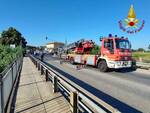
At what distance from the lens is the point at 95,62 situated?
2117cm

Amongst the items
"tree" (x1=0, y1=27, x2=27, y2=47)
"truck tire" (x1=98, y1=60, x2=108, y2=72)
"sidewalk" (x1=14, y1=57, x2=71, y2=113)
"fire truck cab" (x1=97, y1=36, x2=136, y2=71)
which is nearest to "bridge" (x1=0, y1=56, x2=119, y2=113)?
Answer: "sidewalk" (x1=14, y1=57, x2=71, y2=113)

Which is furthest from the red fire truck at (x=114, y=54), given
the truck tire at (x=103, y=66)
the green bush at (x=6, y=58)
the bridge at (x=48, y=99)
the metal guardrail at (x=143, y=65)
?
the bridge at (x=48, y=99)

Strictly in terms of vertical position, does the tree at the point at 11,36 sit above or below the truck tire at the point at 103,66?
above

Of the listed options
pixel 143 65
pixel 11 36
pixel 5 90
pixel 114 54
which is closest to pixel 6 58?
pixel 5 90

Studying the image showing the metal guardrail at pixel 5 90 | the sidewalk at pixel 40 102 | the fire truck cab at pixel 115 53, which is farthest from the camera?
the fire truck cab at pixel 115 53

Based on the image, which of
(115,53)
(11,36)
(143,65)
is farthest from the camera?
(11,36)

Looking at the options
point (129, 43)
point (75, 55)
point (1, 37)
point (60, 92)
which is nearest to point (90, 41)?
point (75, 55)

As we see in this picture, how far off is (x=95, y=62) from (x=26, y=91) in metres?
11.9

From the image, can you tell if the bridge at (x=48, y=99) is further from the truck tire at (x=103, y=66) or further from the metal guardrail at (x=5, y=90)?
the truck tire at (x=103, y=66)

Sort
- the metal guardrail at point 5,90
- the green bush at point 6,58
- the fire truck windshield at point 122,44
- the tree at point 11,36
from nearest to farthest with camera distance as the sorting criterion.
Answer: the metal guardrail at point 5,90 → the green bush at point 6,58 → the fire truck windshield at point 122,44 → the tree at point 11,36

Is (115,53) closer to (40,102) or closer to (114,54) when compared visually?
Result: (114,54)

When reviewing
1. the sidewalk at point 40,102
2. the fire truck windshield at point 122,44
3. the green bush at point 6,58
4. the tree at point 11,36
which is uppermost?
the tree at point 11,36

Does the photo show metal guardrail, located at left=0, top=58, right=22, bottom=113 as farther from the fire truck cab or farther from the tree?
the tree

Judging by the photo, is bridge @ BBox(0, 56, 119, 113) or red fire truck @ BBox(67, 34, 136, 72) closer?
bridge @ BBox(0, 56, 119, 113)
